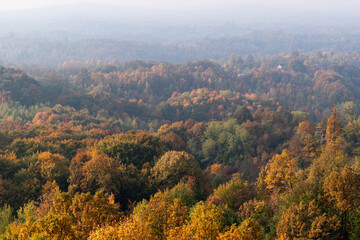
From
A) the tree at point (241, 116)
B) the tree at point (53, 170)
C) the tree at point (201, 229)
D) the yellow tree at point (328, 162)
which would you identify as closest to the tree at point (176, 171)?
the tree at point (53, 170)

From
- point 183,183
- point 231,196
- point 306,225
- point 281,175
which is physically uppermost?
point 306,225

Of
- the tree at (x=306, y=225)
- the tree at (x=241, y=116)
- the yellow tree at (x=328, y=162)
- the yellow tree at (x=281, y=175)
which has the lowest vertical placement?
the tree at (x=241, y=116)

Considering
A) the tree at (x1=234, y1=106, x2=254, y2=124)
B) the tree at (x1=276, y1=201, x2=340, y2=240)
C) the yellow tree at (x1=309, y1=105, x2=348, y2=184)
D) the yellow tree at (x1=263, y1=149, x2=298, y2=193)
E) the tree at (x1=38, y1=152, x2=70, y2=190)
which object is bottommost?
the tree at (x1=234, y1=106, x2=254, y2=124)

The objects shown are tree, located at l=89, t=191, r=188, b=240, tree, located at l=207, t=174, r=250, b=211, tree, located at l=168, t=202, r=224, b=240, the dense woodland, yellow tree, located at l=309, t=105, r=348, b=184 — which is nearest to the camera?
tree, located at l=168, t=202, r=224, b=240

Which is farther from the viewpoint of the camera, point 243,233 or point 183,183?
point 183,183

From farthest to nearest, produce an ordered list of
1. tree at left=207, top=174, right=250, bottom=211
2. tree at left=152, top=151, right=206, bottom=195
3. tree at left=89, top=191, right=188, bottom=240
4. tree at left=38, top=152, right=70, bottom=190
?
1. tree at left=152, top=151, right=206, bottom=195
2. tree at left=38, top=152, right=70, bottom=190
3. tree at left=207, top=174, right=250, bottom=211
4. tree at left=89, top=191, right=188, bottom=240

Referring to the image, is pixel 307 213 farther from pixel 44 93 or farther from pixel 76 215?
pixel 44 93

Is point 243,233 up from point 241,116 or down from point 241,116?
up

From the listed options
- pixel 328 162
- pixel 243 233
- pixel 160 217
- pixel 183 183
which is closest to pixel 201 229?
pixel 243 233

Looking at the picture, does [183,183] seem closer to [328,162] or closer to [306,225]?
[306,225]

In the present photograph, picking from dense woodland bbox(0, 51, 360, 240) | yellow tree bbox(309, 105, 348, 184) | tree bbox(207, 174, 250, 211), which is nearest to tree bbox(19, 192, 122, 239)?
dense woodland bbox(0, 51, 360, 240)

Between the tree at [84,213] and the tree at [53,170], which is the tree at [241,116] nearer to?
the tree at [53,170]

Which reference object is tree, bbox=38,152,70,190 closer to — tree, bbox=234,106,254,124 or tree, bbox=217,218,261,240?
tree, bbox=217,218,261,240

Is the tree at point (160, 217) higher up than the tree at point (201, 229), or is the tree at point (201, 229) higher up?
the tree at point (201, 229)
